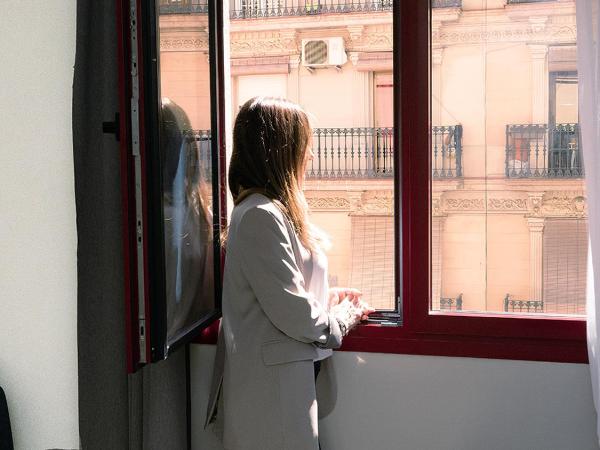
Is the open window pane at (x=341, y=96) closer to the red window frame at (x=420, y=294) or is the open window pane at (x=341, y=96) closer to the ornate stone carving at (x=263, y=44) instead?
the ornate stone carving at (x=263, y=44)

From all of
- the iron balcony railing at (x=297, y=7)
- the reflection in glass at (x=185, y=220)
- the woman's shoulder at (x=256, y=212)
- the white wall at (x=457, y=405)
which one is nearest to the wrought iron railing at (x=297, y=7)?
the iron balcony railing at (x=297, y=7)

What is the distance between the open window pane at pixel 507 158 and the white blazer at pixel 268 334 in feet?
1.64

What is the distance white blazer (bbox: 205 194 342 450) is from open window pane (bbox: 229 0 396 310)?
22.6 inches

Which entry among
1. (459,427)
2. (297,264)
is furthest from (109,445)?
(459,427)

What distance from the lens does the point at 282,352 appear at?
1910mm

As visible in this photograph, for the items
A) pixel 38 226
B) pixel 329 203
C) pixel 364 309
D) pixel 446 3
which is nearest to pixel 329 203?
pixel 329 203

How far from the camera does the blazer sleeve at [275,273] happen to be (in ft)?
6.05

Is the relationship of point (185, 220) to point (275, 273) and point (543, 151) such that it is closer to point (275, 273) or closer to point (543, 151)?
→ point (275, 273)

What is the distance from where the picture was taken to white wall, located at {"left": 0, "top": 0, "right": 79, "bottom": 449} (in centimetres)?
243

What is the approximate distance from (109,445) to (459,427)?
3.37 ft

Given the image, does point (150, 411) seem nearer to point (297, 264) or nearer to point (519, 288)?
point (297, 264)

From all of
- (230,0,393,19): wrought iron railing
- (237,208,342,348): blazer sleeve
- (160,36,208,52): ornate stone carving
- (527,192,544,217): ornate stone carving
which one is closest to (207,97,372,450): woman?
(237,208,342,348): blazer sleeve

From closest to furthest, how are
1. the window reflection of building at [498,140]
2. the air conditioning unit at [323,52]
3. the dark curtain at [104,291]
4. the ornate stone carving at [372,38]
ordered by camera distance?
1. the window reflection of building at [498,140]
2. the dark curtain at [104,291]
3. the ornate stone carving at [372,38]
4. the air conditioning unit at [323,52]

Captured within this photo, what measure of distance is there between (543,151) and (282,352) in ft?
2.97
